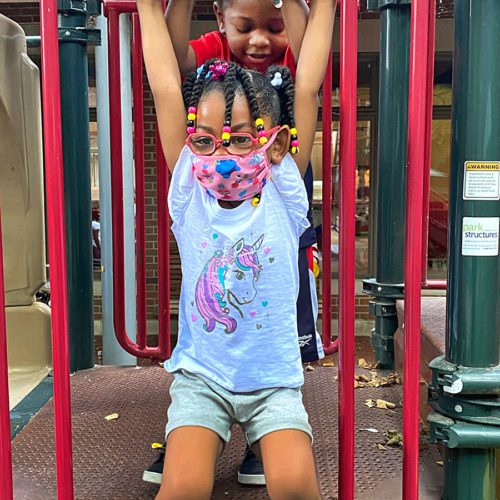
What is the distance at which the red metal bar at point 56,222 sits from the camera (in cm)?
132

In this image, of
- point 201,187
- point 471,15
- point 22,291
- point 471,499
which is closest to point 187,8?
point 201,187

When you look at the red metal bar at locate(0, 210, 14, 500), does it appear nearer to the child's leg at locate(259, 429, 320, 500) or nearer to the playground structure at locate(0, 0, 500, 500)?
the playground structure at locate(0, 0, 500, 500)

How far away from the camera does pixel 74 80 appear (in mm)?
2756

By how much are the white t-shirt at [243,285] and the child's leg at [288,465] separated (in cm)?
12

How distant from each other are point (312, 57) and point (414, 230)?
1.55 ft

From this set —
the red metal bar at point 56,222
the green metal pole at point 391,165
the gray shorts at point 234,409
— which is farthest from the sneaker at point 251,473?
the green metal pole at point 391,165

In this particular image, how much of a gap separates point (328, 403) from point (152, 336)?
456 centimetres

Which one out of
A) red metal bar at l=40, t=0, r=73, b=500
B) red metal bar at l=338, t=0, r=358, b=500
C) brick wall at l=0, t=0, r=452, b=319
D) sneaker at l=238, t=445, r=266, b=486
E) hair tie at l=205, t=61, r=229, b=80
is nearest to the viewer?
red metal bar at l=40, t=0, r=73, b=500

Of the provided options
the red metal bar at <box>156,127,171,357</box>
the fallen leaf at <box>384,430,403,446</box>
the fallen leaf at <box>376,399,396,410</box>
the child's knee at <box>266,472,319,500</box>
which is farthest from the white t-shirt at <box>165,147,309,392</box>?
the red metal bar at <box>156,127,171,357</box>

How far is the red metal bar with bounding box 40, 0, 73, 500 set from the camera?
1.32 m

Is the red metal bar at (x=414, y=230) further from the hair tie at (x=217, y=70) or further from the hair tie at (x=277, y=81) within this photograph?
the hair tie at (x=217, y=70)

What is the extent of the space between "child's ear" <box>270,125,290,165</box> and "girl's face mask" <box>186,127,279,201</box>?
4 centimetres

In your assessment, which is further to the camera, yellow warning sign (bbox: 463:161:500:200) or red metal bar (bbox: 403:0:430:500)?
yellow warning sign (bbox: 463:161:500:200)

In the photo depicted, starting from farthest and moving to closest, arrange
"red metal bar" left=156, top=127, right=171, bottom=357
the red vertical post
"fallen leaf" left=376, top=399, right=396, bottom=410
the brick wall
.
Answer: the brick wall, "red metal bar" left=156, top=127, right=171, bottom=357, the red vertical post, "fallen leaf" left=376, top=399, right=396, bottom=410
